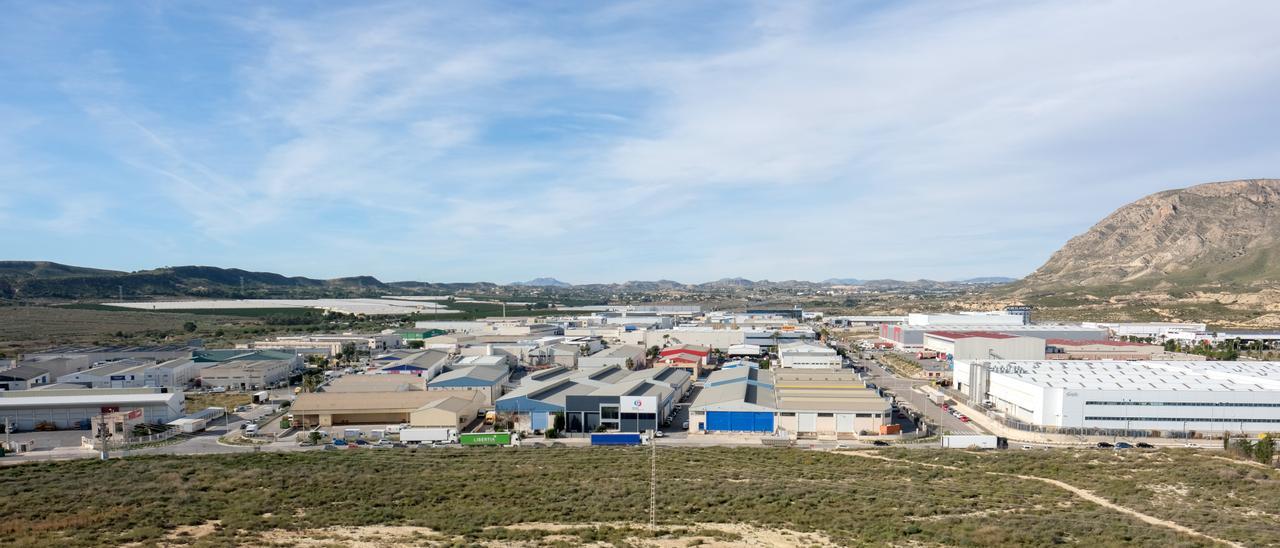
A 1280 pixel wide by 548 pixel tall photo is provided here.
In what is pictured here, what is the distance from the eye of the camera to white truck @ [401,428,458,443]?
3653 centimetres

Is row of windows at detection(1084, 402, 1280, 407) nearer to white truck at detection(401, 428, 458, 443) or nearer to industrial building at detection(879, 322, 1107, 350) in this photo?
white truck at detection(401, 428, 458, 443)

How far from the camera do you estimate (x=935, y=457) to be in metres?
32.2

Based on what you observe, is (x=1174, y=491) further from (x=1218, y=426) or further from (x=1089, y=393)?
(x=1218, y=426)

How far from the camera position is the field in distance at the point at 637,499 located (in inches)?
777

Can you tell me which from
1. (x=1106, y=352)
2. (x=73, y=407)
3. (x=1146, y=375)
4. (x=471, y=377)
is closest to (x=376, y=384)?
(x=471, y=377)

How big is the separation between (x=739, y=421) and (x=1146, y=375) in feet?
94.4

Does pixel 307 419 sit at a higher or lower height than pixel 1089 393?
lower

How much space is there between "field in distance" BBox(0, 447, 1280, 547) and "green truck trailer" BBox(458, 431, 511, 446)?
8.83 ft

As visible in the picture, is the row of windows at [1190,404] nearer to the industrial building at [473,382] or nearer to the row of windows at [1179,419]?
the row of windows at [1179,419]

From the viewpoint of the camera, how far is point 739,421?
3906 cm

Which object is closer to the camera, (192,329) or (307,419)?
(307,419)

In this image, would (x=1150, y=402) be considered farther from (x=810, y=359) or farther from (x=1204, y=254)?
(x=1204, y=254)

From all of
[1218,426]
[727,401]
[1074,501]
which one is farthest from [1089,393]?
[727,401]

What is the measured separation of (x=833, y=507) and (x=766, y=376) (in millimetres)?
35702
